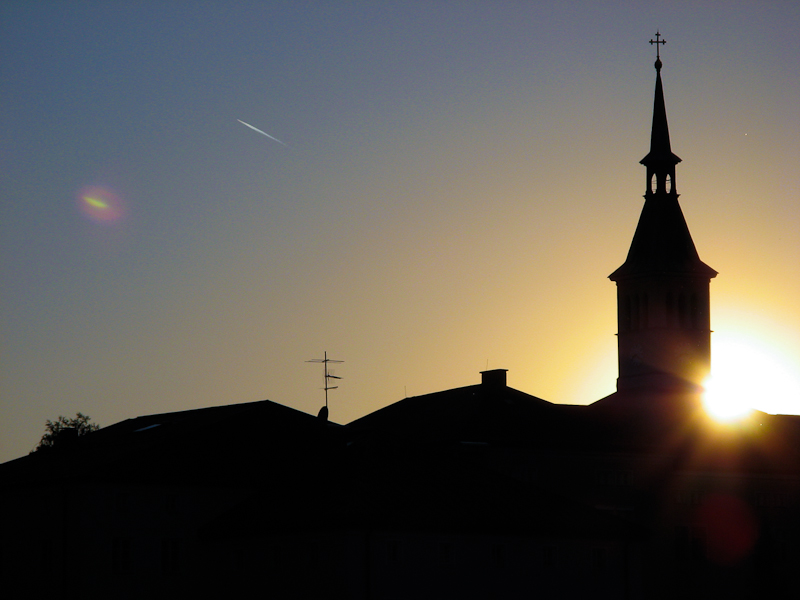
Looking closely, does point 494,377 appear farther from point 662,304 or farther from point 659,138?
point 659,138

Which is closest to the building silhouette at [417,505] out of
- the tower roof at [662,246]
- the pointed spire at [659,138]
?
the tower roof at [662,246]

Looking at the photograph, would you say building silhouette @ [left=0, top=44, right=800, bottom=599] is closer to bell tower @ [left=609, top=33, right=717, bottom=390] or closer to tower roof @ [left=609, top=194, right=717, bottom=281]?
bell tower @ [left=609, top=33, right=717, bottom=390]

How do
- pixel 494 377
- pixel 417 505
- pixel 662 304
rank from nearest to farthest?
pixel 417 505 < pixel 494 377 < pixel 662 304

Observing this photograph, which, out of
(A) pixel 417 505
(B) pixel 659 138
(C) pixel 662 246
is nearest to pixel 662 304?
(C) pixel 662 246

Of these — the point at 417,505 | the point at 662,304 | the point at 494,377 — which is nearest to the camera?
the point at 417,505

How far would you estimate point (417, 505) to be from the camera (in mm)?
57344

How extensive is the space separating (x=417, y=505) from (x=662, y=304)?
3587cm

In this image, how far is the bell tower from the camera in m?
87.9

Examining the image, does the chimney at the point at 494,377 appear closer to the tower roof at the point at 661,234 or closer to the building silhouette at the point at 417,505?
the building silhouette at the point at 417,505

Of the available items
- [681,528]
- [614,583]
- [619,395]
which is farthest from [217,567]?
[619,395]

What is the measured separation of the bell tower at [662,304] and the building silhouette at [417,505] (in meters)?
4.26

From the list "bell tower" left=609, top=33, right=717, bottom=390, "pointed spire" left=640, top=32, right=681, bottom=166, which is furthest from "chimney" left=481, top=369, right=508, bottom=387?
"pointed spire" left=640, top=32, right=681, bottom=166

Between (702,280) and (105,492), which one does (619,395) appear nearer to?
(702,280)

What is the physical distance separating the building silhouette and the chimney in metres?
0.12
